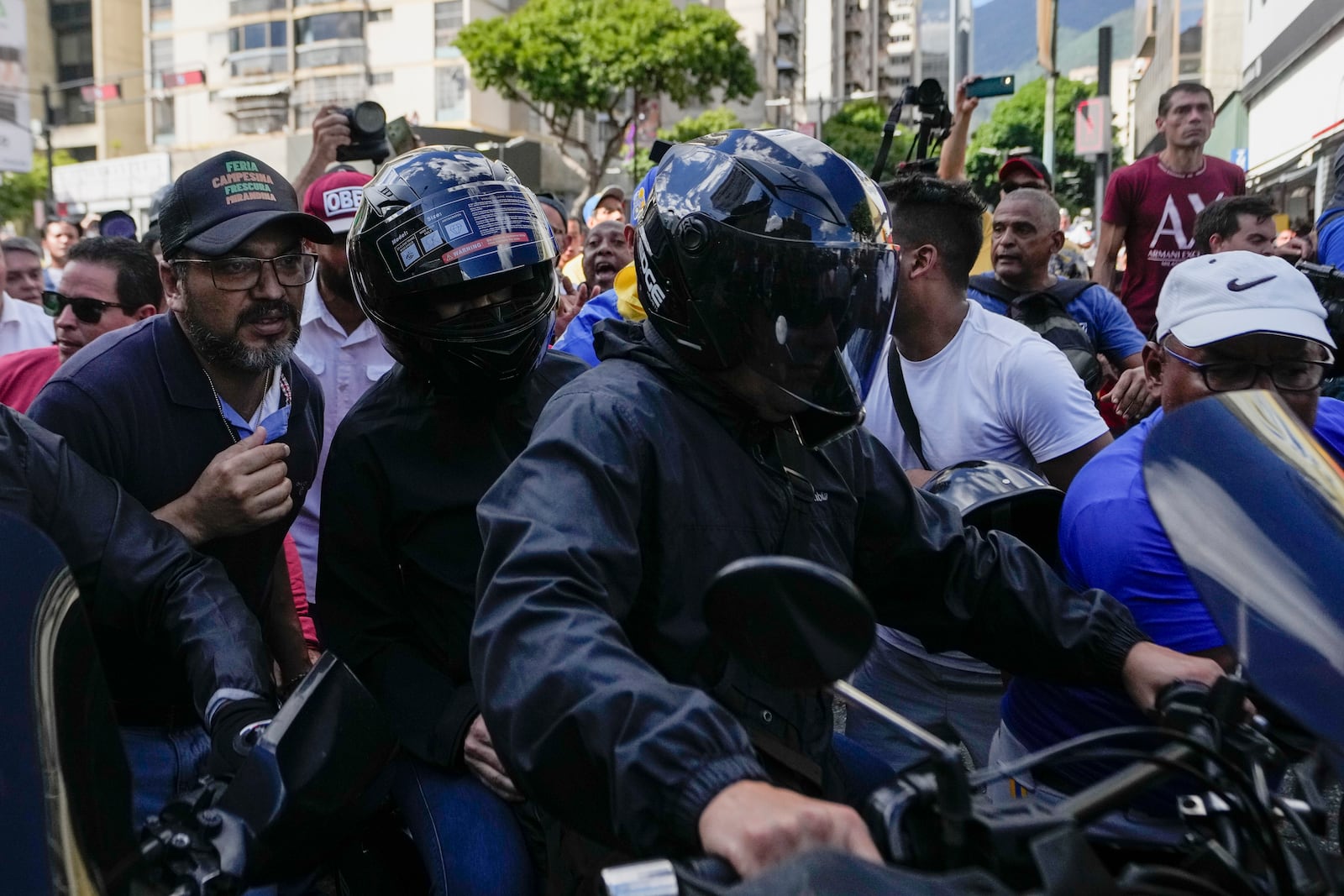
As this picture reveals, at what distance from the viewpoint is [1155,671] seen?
204cm

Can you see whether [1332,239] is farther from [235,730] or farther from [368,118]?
[235,730]

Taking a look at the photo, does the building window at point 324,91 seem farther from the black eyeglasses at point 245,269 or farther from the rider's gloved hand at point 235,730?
the rider's gloved hand at point 235,730

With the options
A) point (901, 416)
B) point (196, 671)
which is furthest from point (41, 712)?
point (901, 416)

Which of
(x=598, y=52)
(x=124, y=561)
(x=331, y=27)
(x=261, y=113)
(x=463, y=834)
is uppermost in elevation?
(x=331, y=27)

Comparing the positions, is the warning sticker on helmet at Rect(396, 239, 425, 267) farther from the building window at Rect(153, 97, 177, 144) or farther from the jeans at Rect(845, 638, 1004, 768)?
the building window at Rect(153, 97, 177, 144)

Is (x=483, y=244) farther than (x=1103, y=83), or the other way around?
(x=1103, y=83)

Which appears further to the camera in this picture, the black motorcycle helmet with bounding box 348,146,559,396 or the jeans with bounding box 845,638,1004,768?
the jeans with bounding box 845,638,1004,768

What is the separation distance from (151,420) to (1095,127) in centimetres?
1584

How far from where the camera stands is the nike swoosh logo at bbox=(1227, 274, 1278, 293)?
8.63 feet

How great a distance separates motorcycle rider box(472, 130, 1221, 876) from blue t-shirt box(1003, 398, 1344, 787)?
0.26 m

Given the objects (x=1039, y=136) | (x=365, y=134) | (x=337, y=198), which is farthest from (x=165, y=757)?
(x=1039, y=136)

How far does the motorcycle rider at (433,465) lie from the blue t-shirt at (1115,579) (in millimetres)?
1046

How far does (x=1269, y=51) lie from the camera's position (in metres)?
27.1

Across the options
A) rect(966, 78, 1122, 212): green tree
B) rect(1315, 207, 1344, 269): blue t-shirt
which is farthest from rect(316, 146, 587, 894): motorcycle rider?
rect(966, 78, 1122, 212): green tree
